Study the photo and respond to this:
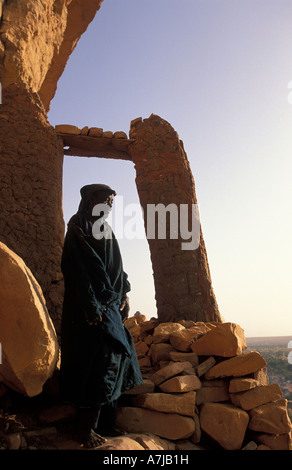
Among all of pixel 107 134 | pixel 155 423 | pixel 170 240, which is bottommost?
pixel 155 423

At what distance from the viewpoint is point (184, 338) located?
3.59 metres

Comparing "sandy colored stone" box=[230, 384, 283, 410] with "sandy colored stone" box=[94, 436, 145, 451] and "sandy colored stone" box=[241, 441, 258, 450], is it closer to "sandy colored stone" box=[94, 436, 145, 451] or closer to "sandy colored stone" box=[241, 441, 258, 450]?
"sandy colored stone" box=[241, 441, 258, 450]

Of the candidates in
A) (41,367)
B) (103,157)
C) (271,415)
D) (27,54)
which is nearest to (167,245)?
(103,157)

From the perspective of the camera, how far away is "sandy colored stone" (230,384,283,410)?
9.84 feet

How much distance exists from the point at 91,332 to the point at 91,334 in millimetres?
14

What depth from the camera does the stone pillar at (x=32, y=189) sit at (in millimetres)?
3781

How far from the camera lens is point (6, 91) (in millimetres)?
4289

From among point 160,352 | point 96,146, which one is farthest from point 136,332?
point 96,146

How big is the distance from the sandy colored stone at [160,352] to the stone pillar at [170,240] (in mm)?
820

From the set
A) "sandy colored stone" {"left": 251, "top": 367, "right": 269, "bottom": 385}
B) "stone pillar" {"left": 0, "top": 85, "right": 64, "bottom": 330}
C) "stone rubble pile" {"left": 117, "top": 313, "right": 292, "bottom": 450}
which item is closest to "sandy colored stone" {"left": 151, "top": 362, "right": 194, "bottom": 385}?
"stone rubble pile" {"left": 117, "top": 313, "right": 292, "bottom": 450}

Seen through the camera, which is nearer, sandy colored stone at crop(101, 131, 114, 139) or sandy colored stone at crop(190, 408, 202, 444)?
sandy colored stone at crop(190, 408, 202, 444)

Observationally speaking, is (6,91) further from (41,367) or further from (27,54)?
(41,367)

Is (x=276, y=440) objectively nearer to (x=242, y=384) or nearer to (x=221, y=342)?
(x=242, y=384)

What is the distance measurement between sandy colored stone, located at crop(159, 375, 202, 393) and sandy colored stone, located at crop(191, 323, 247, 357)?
14.4 inches
